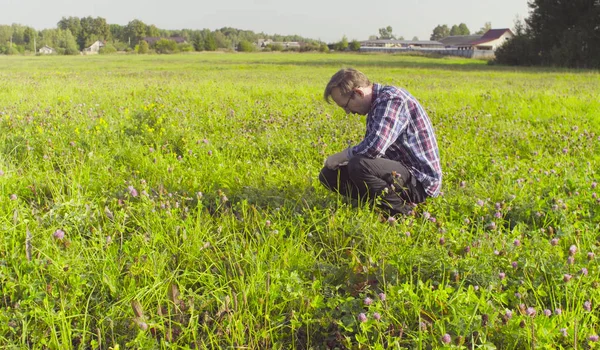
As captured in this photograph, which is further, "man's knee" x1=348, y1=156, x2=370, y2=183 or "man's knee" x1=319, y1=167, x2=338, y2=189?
"man's knee" x1=319, y1=167, x2=338, y2=189

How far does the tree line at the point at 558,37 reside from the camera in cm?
3247

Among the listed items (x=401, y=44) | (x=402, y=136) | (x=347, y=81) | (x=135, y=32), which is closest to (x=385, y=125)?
(x=402, y=136)

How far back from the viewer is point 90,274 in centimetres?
271

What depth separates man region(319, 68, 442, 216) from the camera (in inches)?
141

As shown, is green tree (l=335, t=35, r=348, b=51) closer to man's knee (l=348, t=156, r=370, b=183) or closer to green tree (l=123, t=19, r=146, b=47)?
green tree (l=123, t=19, r=146, b=47)

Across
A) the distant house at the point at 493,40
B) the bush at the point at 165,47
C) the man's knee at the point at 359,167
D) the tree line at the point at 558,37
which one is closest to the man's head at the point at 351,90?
the man's knee at the point at 359,167

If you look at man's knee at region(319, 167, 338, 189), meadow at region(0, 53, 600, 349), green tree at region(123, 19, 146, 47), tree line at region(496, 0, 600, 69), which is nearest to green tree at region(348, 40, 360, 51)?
green tree at region(123, 19, 146, 47)

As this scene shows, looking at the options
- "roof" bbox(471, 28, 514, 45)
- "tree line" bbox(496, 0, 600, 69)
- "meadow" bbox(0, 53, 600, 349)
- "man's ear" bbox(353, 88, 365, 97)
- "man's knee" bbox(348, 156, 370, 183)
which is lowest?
"meadow" bbox(0, 53, 600, 349)

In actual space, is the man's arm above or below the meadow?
above

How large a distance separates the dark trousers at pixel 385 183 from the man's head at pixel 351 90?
0.45 m

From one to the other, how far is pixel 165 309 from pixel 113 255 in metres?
0.67

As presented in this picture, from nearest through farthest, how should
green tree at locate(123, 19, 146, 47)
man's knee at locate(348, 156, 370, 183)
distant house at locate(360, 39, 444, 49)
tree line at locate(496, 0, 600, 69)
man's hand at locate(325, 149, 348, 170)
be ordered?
man's knee at locate(348, 156, 370, 183), man's hand at locate(325, 149, 348, 170), tree line at locate(496, 0, 600, 69), green tree at locate(123, 19, 146, 47), distant house at locate(360, 39, 444, 49)

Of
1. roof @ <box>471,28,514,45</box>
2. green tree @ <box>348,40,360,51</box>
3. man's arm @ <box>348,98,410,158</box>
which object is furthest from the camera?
green tree @ <box>348,40,360,51</box>

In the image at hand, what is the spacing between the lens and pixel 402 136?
3.81m
